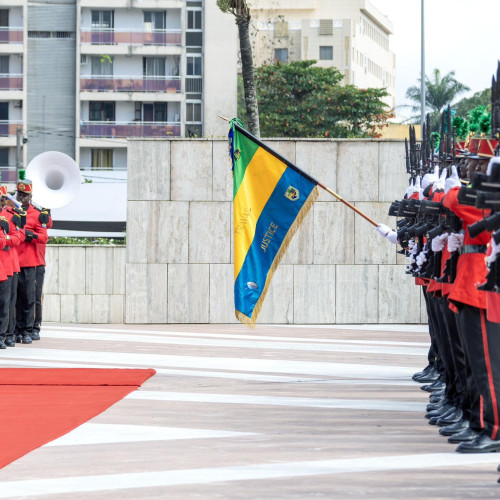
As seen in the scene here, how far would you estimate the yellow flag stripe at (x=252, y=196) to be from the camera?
11477 mm

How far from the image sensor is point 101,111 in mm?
57969

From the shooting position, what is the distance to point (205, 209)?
59.8 feet

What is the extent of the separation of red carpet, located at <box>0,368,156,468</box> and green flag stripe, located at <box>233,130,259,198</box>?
1.96 metres

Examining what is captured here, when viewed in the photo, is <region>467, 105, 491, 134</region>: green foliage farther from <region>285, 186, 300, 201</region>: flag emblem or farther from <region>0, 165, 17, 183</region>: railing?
<region>0, 165, 17, 183</region>: railing

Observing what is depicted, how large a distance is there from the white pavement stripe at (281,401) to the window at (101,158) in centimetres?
4851

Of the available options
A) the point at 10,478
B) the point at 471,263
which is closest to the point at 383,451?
the point at 471,263

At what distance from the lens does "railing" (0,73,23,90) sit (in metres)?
56.3

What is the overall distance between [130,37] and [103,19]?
4.72 feet

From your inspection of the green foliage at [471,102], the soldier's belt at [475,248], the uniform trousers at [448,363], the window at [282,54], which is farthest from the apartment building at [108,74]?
the soldier's belt at [475,248]

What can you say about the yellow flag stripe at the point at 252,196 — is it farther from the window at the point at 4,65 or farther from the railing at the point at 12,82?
the window at the point at 4,65

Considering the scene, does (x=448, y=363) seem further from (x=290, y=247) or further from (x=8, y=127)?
(x=8, y=127)

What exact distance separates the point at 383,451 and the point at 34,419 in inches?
98.4

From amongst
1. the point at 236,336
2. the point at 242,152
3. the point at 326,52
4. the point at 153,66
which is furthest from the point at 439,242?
the point at 326,52

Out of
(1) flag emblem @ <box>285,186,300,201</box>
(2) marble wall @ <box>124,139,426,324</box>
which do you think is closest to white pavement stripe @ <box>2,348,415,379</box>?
(1) flag emblem @ <box>285,186,300,201</box>
